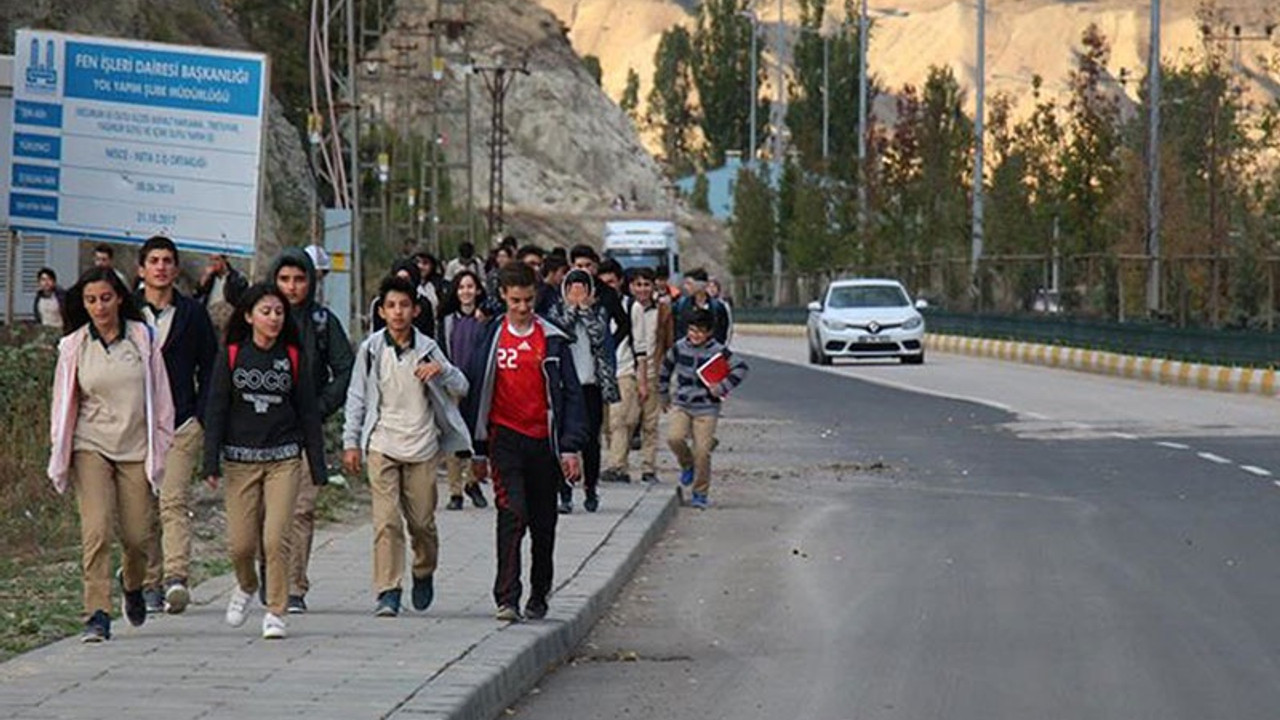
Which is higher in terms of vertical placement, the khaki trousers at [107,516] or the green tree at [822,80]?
the green tree at [822,80]

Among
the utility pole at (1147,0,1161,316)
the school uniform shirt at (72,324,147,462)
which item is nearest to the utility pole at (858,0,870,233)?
the utility pole at (1147,0,1161,316)

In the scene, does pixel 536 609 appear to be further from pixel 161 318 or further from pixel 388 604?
pixel 161 318

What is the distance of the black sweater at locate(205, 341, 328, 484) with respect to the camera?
1247cm

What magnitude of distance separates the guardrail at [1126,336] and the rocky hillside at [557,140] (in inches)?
3674

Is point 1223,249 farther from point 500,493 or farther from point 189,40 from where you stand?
point 500,493

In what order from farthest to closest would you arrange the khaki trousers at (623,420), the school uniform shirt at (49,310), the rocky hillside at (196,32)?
the rocky hillside at (196,32) → the school uniform shirt at (49,310) → the khaki trousers at (623,420)

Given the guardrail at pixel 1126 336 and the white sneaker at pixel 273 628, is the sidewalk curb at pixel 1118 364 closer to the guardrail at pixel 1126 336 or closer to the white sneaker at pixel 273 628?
the guardrail at pixel 1126 336

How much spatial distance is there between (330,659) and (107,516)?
1459 mm

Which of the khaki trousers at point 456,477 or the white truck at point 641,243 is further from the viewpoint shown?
the white truck at point 641,243

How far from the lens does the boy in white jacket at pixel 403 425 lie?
522 inches

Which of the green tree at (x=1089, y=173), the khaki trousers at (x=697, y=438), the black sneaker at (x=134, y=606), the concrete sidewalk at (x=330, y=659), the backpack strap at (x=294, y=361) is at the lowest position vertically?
the concrete sidewalk at (x=330, y=659)

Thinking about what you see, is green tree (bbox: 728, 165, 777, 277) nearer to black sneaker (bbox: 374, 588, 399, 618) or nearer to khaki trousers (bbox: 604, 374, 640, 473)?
khaki trousers (bbox: 604, 374, 640, 473)

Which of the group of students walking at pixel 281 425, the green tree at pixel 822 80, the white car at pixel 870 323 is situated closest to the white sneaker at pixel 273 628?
the group of students walking at pixel 281 425

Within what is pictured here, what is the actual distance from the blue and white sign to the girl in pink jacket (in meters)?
17.4
